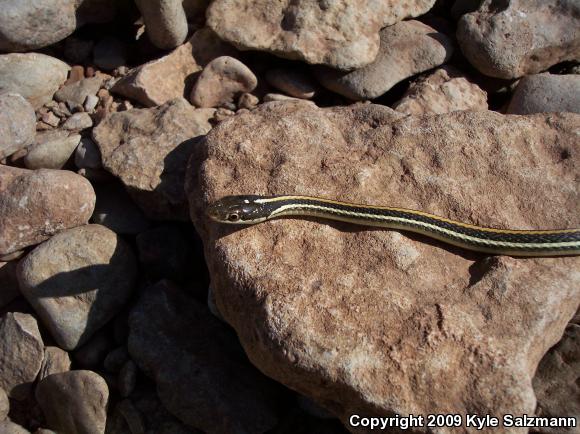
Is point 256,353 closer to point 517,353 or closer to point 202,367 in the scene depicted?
point 202,367

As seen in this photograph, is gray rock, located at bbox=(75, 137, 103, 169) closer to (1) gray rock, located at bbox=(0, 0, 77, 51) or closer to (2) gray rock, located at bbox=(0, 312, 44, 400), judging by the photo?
(1) gray rock, located at bbox=(0, 0, 77, 51)

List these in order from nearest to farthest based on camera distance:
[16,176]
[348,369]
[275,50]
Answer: [348,369] < [16,176] < [275,50]

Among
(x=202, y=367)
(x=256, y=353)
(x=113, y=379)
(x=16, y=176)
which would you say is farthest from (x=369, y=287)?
(x=16, y=176)

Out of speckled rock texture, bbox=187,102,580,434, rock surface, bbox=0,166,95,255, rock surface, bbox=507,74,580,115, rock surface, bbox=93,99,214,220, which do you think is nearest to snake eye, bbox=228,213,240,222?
speckled rock texture, bbox=187,102,580,434

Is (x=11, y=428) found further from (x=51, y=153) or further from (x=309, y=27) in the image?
(x=309, y=27)

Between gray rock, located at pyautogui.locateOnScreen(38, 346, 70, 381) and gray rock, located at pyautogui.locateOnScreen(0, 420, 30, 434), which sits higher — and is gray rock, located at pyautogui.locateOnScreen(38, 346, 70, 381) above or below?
above

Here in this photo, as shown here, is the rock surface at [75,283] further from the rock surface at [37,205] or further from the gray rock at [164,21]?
the gray rock at [164,21]

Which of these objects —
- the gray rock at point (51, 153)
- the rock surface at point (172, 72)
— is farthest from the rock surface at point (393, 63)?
the gray rock at point (51, 153)
